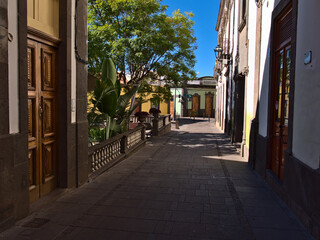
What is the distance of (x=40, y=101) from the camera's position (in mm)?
4410

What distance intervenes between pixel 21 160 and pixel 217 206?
2984mm

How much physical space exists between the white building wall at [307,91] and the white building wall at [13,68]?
3784 mm

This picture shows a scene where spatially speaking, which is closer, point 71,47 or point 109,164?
point 71,47

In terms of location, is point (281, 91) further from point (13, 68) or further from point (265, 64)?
point (13, 68)

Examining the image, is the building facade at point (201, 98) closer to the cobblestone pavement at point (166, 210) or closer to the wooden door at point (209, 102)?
the wooden door at point (209, 102)

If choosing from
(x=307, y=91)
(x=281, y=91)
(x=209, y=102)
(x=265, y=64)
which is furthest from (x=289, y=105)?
(x=209, y=102)

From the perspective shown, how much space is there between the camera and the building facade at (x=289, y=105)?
142 inches

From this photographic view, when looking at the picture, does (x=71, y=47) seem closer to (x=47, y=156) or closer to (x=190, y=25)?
(x=47, y=156)

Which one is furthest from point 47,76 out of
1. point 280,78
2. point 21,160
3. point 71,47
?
point 280,78

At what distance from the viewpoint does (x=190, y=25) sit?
1533 centimetres

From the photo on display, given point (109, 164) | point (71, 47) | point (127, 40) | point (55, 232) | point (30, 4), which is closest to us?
point (55, 232)

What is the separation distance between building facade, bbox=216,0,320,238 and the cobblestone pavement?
0.40 meters

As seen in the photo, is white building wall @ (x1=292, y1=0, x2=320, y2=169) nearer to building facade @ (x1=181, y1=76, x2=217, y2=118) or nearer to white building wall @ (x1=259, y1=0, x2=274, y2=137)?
white building wall @ (x1=259, y1=0, x2=274, y2=137)

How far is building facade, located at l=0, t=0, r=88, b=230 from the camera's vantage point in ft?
11.0
